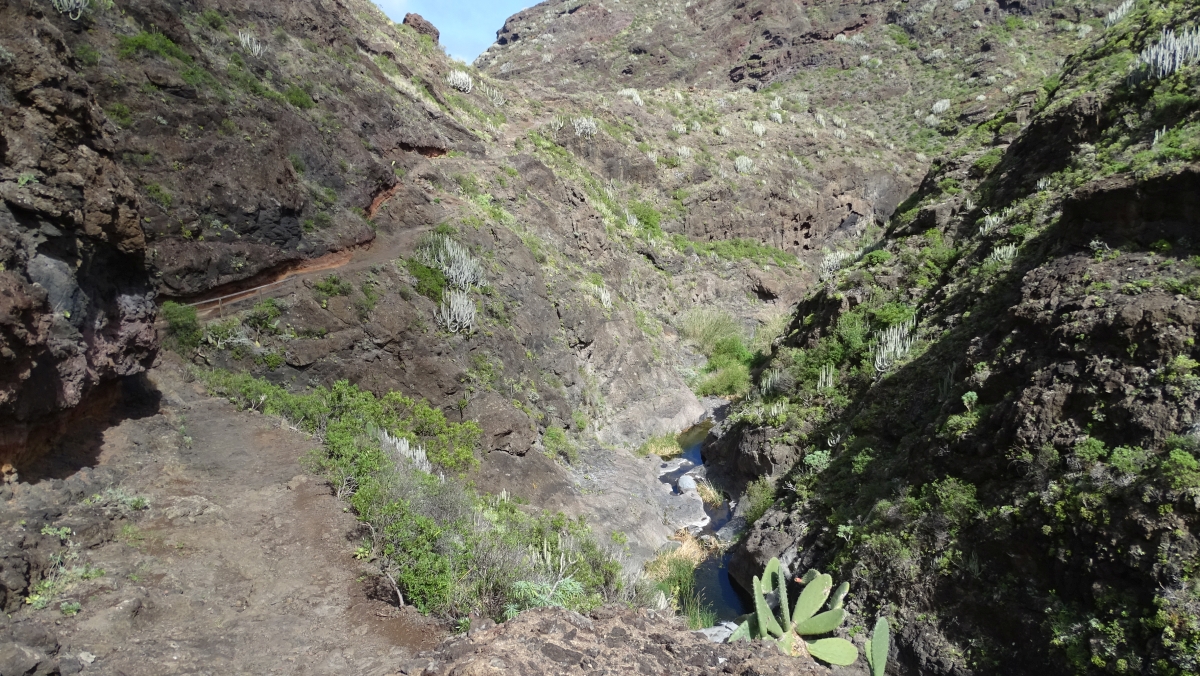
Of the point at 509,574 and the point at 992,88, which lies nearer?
the point at 509,574

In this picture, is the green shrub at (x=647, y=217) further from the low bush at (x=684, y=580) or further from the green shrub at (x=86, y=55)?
the green shrub at (x=86, y=55)

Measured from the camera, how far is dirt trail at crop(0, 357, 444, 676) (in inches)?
184

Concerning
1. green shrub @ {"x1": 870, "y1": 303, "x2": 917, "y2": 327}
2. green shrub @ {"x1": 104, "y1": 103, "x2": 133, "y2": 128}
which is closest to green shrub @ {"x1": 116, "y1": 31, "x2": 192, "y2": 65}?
green shrub @ {"x1": 104, "y1": 103, "x2": 133, "y2": 128}

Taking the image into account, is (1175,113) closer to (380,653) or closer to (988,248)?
(988,248)

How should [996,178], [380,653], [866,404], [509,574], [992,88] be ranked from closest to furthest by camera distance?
[380,653], [509,574], [866,404], [996,178], [992,88]

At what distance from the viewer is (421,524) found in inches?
268

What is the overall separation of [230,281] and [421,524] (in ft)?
21.3

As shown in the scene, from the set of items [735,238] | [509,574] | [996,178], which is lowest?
[509,574]

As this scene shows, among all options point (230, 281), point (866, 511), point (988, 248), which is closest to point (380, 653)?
point (866, 511)

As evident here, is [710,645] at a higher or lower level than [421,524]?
lower

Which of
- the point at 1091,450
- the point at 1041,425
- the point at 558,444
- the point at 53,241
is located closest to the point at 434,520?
the point at 53,241

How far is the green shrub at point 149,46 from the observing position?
10.7 m

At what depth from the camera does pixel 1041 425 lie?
7.22 meters

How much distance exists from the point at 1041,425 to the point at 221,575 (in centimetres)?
880
